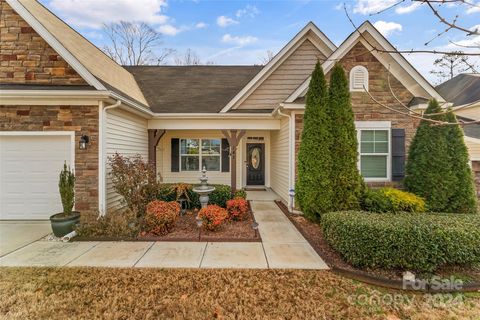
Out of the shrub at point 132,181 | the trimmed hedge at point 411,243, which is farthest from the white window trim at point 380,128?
the shrub at point 132,181

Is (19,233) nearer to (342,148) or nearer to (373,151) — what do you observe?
(342,148)

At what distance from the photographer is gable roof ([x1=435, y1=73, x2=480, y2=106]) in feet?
42.0

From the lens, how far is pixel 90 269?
13.7 feet

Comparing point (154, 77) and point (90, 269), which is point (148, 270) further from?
point (154, 77)

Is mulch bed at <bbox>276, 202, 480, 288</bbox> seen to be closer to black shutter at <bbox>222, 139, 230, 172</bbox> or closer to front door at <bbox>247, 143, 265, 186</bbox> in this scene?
black shutter at <bbox>222, 139, 230, 172</bbox>

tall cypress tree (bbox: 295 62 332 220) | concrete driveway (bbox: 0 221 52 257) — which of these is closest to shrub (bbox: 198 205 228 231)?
tall cypress tree (bbox: 295 62 332 220)

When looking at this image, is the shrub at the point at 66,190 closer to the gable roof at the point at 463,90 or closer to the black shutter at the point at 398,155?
the black shutter at the point at 398,155

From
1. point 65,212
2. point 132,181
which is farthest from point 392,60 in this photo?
point 65,212

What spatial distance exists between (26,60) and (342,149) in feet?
27.0

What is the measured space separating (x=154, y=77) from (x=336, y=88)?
8.95m

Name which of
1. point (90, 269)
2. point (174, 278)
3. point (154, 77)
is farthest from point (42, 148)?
point (154, 77)

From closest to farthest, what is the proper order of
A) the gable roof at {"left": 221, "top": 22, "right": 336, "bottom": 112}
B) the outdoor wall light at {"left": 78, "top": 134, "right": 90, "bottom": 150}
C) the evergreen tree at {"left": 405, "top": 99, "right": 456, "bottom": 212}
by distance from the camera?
the outdoor wall light at {"left": 78, "top": 134, "right": 90, "bottom": 150} < the evergreen tree at {"left": 405, "top": 99, "right": 456, "bottom": 212} < the gable roof at {"left": 221, "top": 22, "right": 336, "bottom": 112}

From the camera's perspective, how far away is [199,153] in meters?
11.1

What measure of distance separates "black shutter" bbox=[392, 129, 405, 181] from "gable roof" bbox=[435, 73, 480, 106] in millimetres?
8263
